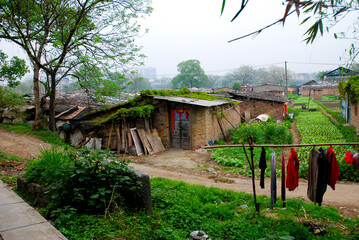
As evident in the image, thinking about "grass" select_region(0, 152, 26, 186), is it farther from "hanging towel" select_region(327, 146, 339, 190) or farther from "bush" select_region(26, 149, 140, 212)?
"hanging towel" select_region(327, 146, 339, 190)

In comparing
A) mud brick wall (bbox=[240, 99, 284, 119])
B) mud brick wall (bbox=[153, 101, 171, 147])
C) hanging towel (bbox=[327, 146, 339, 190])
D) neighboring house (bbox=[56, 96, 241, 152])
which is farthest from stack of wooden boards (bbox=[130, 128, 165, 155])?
mud brick wall (bbox=[240, 99, 284, 119])

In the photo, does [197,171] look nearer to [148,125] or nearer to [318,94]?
[148,125]

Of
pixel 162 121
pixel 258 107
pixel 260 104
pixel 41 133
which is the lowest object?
pixel 41 133

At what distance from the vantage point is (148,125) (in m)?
15.2

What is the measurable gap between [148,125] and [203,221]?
10579 millimetres

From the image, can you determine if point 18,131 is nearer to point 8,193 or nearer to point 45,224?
point 8,193

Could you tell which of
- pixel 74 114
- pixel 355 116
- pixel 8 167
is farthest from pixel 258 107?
pixel 8 167

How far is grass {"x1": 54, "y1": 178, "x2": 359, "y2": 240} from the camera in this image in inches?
147

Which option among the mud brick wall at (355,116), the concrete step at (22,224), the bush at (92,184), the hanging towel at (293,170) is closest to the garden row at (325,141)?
the mud brick wall at (355,116)

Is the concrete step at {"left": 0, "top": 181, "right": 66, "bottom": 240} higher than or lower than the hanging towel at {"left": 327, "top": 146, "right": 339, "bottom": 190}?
lower

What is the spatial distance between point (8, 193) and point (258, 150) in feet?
37.6

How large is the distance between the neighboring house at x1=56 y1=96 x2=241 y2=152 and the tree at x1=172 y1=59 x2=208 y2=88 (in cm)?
5748

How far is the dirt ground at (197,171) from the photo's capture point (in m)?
7.54

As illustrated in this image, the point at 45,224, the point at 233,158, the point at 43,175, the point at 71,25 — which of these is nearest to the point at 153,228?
the point at 45,224
